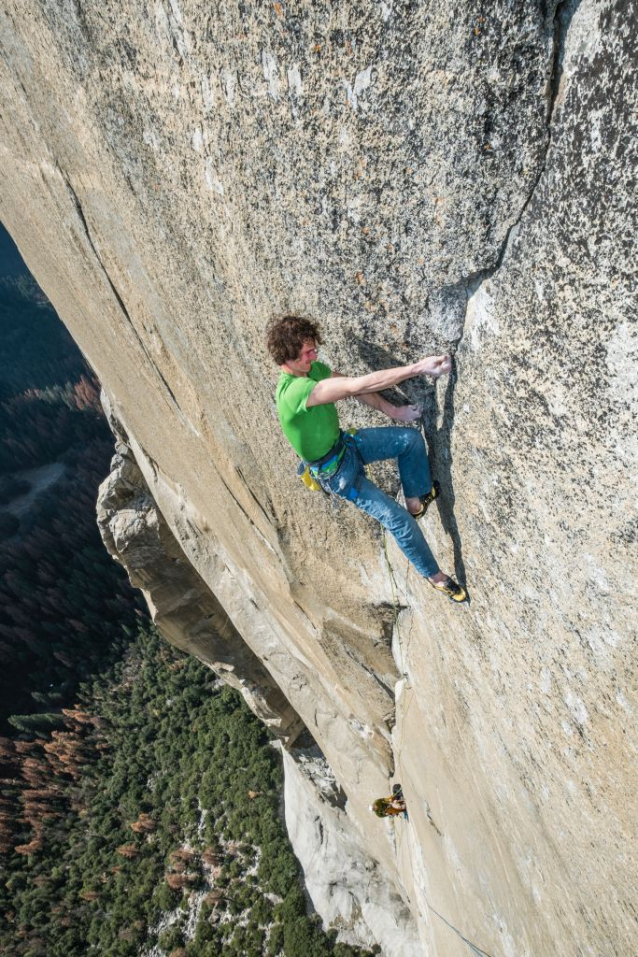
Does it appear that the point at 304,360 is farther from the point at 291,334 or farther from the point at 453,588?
the point at 453,588

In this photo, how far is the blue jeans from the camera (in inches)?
104

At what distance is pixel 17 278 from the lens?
140 ft

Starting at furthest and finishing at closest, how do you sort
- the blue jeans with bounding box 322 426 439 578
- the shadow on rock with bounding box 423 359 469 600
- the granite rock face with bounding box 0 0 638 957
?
the blue jeans with bounding box 322 426 439 578
the shadow on rock with bounding box 423 359 469 600
the granite rock face with bounding box 0 0 638 957

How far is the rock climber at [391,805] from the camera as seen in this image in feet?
23.6

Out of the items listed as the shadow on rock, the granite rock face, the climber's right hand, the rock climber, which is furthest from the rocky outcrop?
the climber's right hand

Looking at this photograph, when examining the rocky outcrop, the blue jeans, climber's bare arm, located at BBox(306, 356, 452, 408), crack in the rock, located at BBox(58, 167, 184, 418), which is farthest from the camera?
the rocky outcrop

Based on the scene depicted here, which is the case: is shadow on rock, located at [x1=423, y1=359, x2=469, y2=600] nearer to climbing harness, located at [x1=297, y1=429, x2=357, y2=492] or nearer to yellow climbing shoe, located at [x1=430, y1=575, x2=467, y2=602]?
yellow climbing shoe, located at [x1=430, y1=575, x2=467, y2=602]

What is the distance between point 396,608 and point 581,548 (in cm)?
263

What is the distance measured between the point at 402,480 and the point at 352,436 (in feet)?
1.10

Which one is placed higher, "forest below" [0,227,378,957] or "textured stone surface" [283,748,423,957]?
"textured stone surface" [283,748,423,957]

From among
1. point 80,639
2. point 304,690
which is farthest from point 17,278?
point 304,690

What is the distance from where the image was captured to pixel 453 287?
2.02 meters

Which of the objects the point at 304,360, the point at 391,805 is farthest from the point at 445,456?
the point at 391,805

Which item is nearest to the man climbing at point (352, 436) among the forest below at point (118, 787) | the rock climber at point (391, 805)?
the rock climber at point (391, 805)
